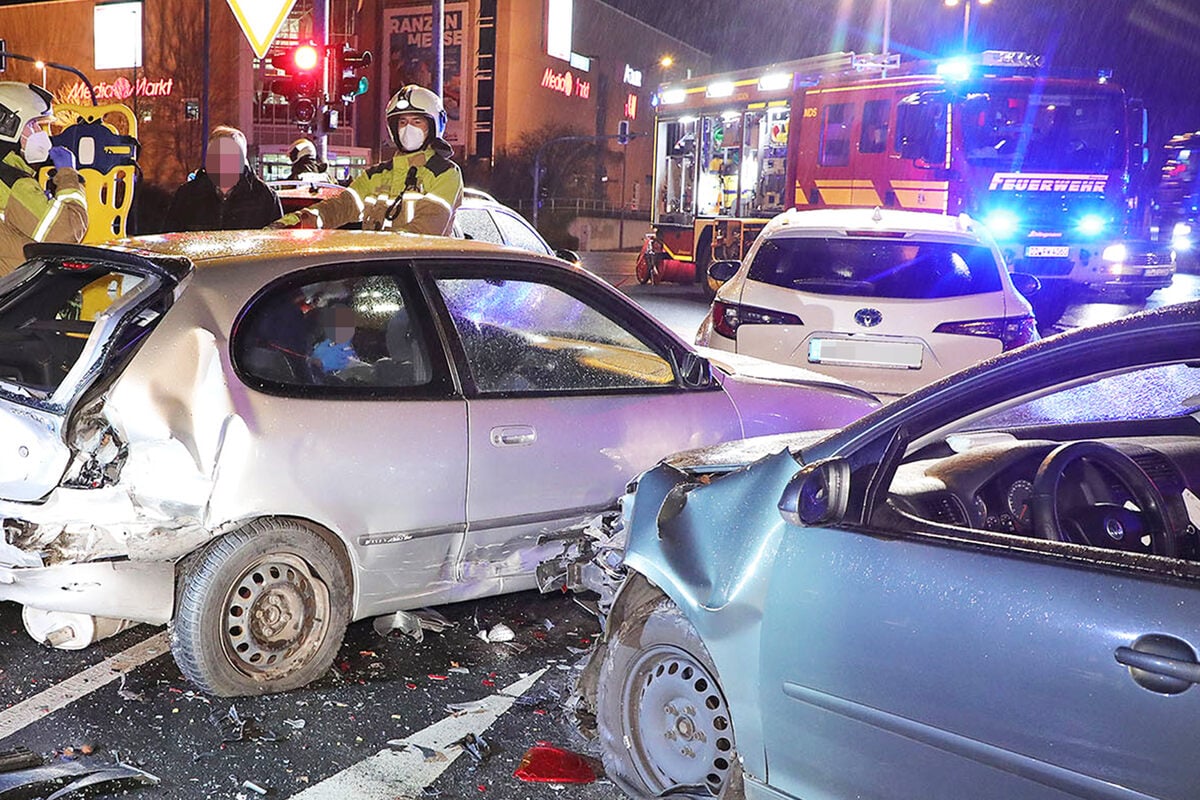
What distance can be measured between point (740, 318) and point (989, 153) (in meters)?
9.89

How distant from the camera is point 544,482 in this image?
15.6ft

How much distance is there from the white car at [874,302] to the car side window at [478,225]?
2425mm

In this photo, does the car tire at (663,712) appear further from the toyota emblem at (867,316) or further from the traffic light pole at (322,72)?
the traffic light pole at (322,72)

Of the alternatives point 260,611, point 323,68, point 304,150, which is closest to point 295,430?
point 260,611

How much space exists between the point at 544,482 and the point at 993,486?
191 centimetres

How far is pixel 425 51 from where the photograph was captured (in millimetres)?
63938

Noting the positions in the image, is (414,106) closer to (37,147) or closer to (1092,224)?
(37,147)

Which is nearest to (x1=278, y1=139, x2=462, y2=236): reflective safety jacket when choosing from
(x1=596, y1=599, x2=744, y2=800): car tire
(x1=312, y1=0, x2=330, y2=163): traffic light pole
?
(x1=596, y1=599, x2=744, y2=800): car tire

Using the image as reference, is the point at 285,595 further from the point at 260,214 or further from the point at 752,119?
the point at 752,119

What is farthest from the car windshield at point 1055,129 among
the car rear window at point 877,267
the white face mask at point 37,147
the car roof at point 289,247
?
the car roof at point 289,247

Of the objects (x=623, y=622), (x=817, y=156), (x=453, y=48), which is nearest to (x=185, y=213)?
(x=623, y=622)

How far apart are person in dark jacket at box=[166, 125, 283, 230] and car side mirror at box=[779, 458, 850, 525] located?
18.6 ft

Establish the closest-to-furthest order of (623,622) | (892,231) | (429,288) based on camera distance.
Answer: (623,622) < (429,288) < (892,231)

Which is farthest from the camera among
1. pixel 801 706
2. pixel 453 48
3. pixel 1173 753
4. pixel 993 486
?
pixel 453 48
